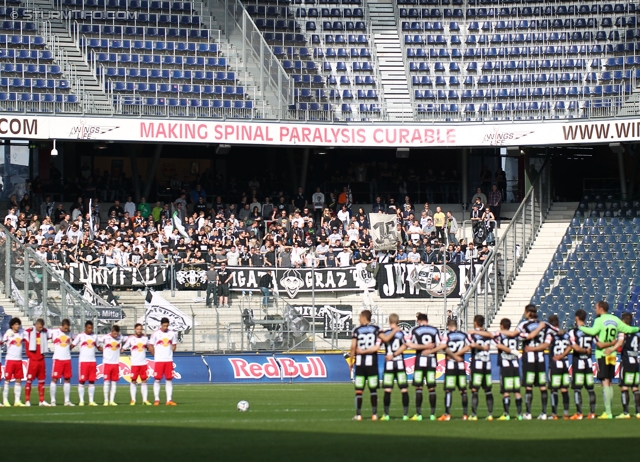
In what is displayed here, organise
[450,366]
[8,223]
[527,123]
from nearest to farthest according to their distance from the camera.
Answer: [450,366] < [8,223] < [527,123]

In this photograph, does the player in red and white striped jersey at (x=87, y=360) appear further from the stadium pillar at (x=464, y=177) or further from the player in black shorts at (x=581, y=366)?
the stadium pillar at (x=464, y=177)

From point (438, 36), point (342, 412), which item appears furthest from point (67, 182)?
point (342, 412)

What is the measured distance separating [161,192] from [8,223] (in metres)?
6.76

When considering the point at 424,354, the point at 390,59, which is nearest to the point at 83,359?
the point at 424,354

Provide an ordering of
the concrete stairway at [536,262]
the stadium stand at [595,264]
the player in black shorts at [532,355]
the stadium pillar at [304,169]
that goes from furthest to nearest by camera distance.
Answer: the stadium pillar at [304,169] < the concrete stairway at [536,262] < the stadium stand at [595,264] < the player in black shorts at [532,355]

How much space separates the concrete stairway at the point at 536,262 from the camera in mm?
37750

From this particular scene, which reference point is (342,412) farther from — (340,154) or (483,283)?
(340,154)

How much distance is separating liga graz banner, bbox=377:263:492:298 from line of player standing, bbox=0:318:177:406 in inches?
580

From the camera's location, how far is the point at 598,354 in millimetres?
20938

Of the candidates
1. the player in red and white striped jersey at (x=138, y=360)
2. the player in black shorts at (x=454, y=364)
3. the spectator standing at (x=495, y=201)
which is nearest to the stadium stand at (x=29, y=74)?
the spectator standing at (x=495, y=201)

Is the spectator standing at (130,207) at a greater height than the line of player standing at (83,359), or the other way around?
the spectator standing at (130,207)

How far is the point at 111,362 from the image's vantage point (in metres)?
24.6

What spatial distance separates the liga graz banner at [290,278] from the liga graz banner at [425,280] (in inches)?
25.6

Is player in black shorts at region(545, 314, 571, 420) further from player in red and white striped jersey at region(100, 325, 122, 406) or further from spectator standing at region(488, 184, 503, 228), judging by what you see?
spectator standing at region(488, 184, 503, 228)
